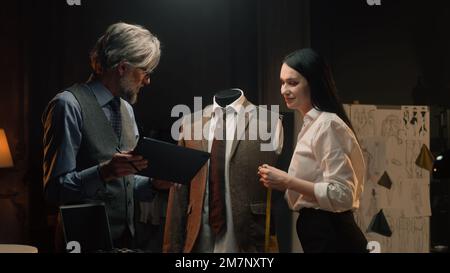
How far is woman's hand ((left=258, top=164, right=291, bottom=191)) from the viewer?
11.0 ft

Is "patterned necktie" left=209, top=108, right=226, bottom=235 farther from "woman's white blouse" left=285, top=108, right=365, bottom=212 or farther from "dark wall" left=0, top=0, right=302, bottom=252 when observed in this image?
"woman's white blouse" left=285, top=108, right=365, bottom=212

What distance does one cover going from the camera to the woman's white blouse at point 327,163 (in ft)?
10.9

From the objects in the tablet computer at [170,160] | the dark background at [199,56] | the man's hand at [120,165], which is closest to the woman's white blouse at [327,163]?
the dark background at [199,56]

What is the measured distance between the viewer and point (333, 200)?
10.9ft

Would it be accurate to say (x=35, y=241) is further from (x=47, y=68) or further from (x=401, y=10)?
(x=401, y=10)

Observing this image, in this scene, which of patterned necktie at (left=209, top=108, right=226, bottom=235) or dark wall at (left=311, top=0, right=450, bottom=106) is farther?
dark wall at (left=311, top=0, right=450, bottom=106)

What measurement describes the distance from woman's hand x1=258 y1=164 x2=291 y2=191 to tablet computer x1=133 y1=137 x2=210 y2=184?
0.29 m

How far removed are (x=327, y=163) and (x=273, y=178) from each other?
0.27 metres

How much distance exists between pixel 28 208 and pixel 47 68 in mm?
703

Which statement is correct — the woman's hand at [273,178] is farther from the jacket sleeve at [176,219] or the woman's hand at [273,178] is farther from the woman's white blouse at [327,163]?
the jacket sleeve at [176,219]

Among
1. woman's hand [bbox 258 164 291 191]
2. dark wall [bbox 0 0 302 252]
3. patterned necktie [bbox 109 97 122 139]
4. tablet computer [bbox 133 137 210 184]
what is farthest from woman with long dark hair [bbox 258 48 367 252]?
patterned necktie [bbox 109 97 122 139]

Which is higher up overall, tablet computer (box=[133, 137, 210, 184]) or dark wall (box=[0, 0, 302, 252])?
dark wall (box=[0, 0, 302, 252])

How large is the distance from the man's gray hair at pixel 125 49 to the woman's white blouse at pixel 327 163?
84cm

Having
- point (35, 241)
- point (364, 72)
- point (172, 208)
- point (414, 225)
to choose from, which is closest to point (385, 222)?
point (414, 225)
